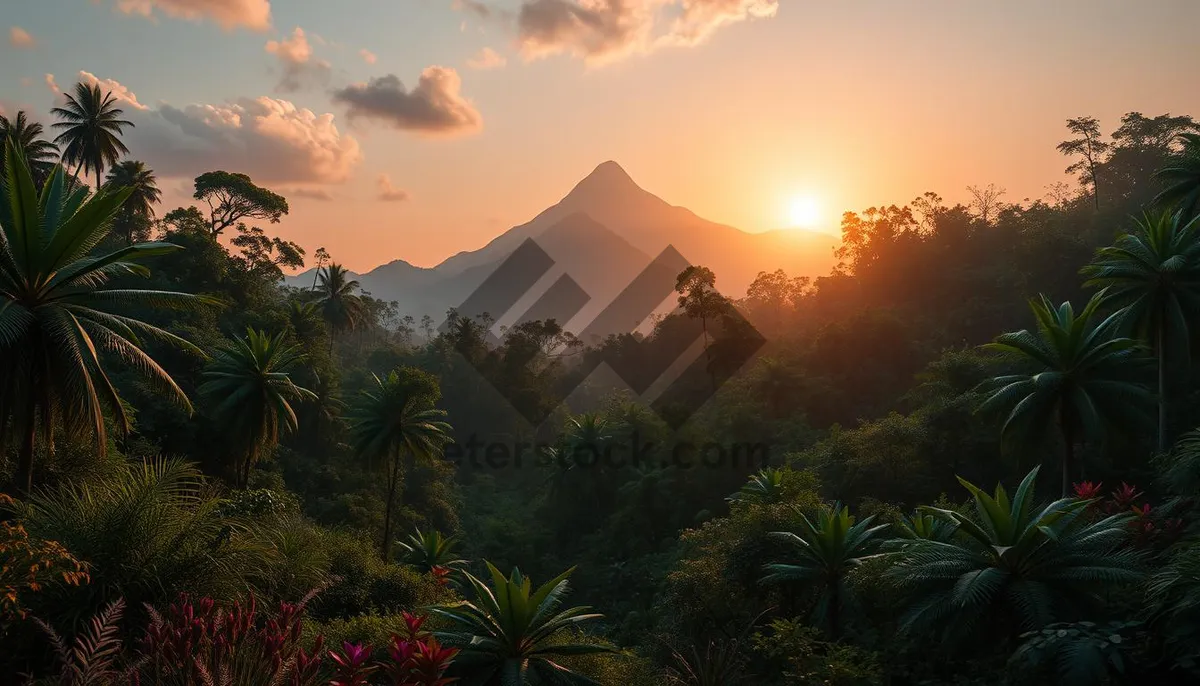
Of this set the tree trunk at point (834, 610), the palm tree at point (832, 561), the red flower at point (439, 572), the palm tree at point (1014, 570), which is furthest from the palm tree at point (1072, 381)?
the red flower at point (439, 572)

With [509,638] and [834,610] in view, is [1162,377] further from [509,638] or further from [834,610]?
[509,638]

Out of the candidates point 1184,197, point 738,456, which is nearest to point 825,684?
point 1184,197

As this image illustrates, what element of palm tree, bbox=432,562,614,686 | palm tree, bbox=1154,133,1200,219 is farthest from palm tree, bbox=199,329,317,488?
palm tree, bbox=1154,133,1200,219

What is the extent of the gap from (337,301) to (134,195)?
16.5 meters

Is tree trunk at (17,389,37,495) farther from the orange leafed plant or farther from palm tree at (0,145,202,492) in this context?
the orange leafed plant

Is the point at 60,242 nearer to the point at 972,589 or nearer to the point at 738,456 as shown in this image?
the point at 972,589

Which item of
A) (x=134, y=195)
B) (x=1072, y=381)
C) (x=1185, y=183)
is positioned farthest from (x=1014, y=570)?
(x=134, y=195)

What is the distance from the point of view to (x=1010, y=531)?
9742 mm

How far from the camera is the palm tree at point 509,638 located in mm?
9922

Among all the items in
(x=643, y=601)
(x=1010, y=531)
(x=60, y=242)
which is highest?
(x=60, y=242)

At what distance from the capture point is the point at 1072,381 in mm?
17625

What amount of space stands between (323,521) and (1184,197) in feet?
135

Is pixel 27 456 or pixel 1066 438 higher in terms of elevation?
pixel 1066 438

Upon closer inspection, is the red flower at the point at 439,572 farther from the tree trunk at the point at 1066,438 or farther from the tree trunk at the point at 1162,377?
the tree trunk at the point at 1162,377
